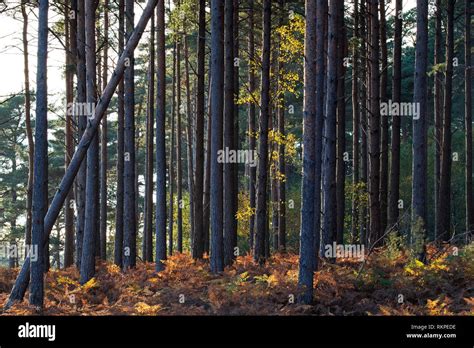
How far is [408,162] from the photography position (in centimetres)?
3616

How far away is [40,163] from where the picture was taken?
12688mm

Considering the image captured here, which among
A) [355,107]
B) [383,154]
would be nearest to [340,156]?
[383,154]

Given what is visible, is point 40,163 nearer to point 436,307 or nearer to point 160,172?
point 160,172

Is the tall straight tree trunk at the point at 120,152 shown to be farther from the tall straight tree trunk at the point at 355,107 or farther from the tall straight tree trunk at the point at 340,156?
the tall straight tree trunk at the point at 355,107

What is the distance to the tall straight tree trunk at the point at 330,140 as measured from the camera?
1588 centimetres

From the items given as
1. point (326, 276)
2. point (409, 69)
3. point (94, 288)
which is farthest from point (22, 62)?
point (409, 69)

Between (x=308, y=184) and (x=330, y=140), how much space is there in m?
3.95

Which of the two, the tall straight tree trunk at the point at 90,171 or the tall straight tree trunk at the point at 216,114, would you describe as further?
the tall straight tree trunk at the point at 216,114

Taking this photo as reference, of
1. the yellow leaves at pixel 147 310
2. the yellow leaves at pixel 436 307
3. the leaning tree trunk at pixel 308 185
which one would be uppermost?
the leaning tree trunk at pixel 308 185

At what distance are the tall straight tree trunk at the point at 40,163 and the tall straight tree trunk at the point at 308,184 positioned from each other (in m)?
4.99

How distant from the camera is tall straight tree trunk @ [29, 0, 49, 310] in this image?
1262cm

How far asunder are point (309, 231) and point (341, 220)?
8.83 metres

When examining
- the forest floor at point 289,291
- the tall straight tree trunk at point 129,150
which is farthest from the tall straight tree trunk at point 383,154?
the tall straight tree trunk at point 129,150

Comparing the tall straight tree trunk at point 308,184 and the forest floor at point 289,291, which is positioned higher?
the tall straight tree trunk at point 308,184
